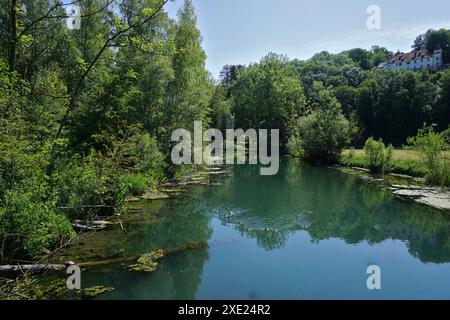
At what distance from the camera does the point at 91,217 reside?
14.9 meters

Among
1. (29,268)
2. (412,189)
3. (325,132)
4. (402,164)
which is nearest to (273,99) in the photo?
(325,132)

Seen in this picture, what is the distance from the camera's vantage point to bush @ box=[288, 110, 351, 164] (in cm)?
3806

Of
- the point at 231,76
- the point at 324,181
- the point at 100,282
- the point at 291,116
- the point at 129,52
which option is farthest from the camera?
the point at 231,76

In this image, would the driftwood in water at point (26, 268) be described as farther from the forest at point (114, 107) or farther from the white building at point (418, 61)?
the white building at point (418, 61)

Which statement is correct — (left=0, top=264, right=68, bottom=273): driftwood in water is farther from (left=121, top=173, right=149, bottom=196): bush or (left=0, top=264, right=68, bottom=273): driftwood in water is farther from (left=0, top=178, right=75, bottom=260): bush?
(left=121, top=173, right=149, bottom=196): bush

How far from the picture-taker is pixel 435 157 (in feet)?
82.2

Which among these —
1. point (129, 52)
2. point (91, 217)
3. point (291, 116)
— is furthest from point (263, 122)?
point (91, 217)

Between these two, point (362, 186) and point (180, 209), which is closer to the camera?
point (180, 209)

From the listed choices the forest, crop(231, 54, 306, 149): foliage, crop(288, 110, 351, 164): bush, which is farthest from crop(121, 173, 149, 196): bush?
crop(231, 54, 306, 149): foliage

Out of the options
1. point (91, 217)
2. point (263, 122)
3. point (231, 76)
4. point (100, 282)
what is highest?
point (231, 76)

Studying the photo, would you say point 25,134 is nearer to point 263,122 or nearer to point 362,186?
point 362,186

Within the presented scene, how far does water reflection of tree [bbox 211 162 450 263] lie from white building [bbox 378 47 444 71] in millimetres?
86668

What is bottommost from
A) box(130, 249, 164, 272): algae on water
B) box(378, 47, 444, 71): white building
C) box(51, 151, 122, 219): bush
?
box(130, 249, 164, 272): algae on water

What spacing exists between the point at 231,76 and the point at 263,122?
51.1m
